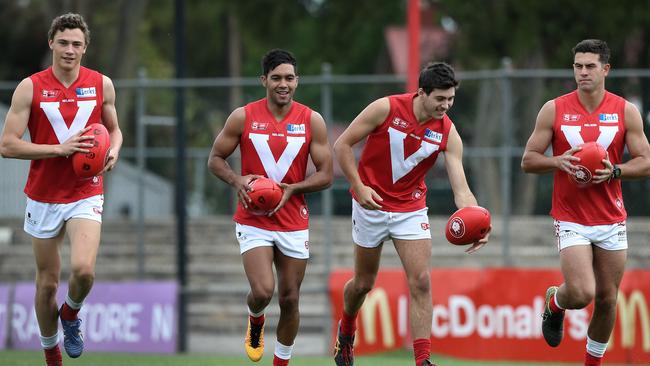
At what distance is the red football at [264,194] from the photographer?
951cm

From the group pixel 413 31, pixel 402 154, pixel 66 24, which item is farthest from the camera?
pixel 413 31

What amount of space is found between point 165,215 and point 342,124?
4505 millimetres

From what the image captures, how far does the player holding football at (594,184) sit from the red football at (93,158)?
3.32m

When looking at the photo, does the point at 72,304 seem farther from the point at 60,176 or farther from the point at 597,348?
the point at 597,348

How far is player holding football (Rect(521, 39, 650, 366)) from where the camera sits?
384 inches

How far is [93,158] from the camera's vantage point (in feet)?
30.5

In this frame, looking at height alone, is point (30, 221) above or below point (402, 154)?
below

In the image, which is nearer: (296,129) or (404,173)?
(296,129)

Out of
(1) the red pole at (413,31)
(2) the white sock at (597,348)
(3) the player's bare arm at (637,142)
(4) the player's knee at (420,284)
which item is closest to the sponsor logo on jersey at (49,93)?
(4) the player's knee at (420,284)

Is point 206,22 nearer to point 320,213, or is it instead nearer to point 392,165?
point 320,213

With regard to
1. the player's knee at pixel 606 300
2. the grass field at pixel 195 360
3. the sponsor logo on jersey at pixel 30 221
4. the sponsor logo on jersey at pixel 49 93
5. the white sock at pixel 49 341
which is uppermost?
the sponsor logo on jersey at pixel 49 93

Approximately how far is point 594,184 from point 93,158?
3.87 metres

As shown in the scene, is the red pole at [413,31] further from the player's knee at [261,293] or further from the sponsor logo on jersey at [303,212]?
the player's knee at [261,293]

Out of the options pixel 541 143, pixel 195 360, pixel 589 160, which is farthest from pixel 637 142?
pixel 195 360
